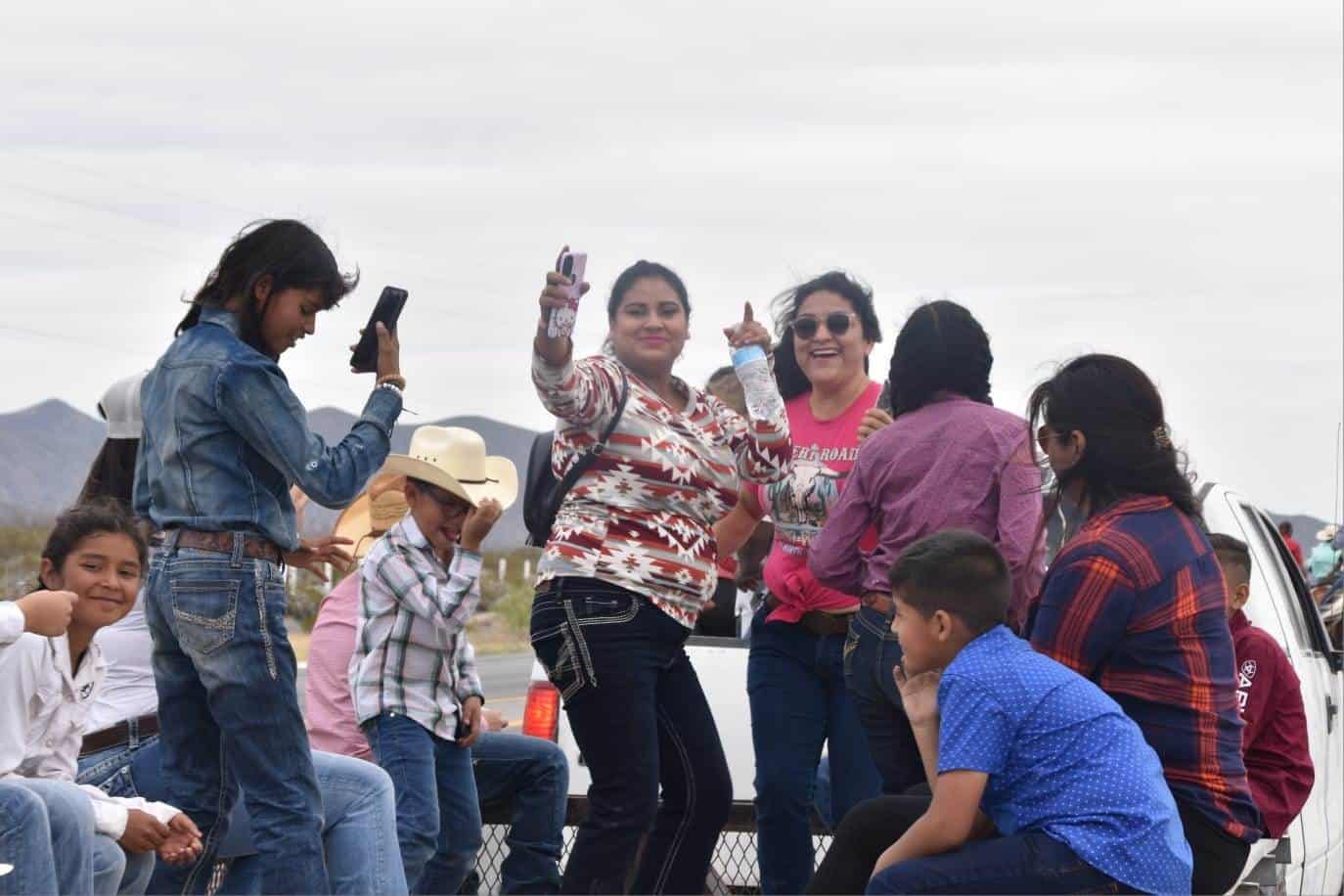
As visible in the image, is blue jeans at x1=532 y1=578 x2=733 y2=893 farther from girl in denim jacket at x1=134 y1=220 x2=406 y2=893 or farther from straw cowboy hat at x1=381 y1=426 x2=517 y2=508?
girl in denim jacket at x1=134 y1=220 x2=406 y2=893

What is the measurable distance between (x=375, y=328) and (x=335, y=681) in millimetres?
1891

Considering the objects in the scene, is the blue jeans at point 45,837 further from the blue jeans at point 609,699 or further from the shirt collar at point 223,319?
the blue jeans at point 609,699

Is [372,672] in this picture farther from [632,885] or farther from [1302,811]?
[1302,811]

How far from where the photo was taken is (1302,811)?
8.03 metres

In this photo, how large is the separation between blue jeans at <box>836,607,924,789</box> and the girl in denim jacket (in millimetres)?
1560

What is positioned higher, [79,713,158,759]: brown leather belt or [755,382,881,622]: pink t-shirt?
[755,382,881,622]: pink t-shirt

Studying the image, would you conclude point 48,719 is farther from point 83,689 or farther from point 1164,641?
point 1164,641

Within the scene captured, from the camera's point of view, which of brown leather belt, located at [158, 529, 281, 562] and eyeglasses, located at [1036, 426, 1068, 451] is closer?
brown leather belt, located at [158, 529, 281, 562]

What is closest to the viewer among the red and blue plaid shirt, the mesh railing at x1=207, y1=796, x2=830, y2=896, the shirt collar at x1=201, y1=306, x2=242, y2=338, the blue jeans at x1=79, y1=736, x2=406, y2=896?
the red and blue plaid shirt

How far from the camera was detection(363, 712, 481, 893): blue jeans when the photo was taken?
22.0ft

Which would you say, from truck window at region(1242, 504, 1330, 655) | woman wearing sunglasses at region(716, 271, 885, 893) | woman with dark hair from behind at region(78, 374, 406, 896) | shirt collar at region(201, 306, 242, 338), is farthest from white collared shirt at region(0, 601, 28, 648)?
truck window at region(1242, 504, 1330, 655)

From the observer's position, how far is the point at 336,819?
590 cm

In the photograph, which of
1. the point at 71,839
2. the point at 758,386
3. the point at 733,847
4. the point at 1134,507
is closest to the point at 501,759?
the point at 733,847

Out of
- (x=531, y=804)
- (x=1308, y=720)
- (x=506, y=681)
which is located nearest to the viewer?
(x=531, y=804)
